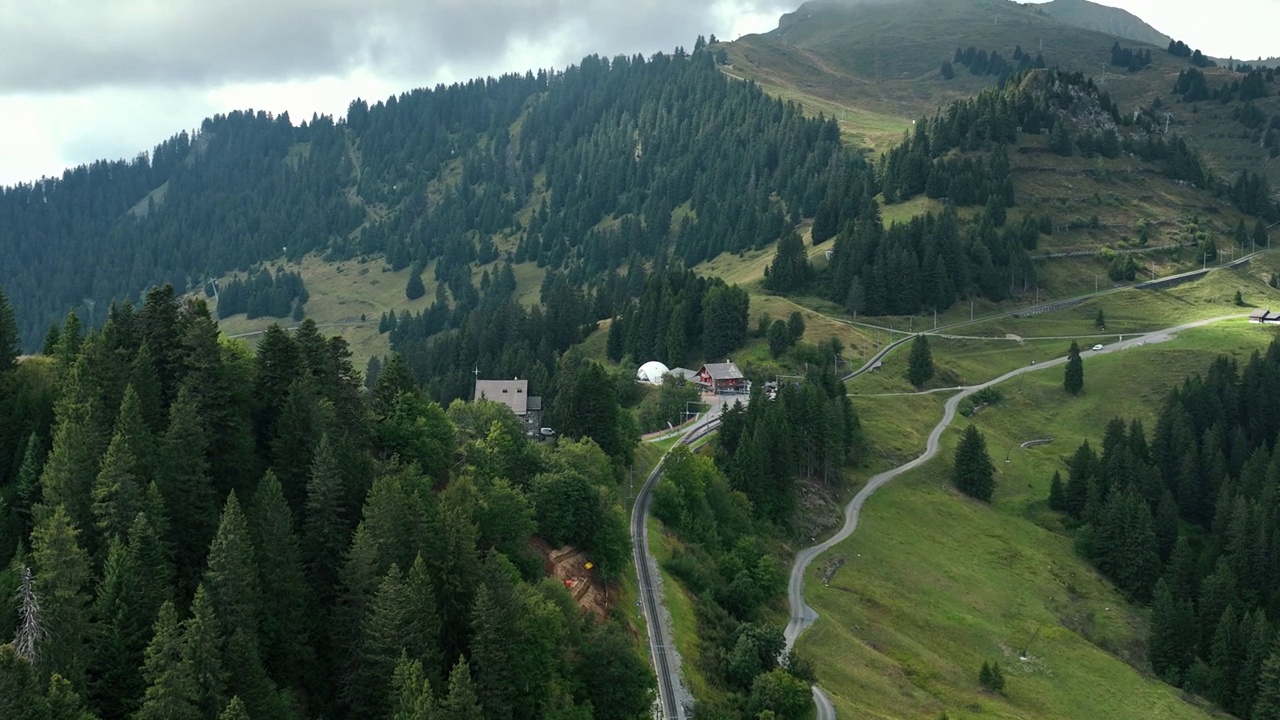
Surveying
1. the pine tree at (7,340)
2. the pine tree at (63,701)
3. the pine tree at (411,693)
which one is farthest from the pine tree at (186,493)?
the pine tree at (7,340)

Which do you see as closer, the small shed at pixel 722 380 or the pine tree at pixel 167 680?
the pine tree at pixel 167 680

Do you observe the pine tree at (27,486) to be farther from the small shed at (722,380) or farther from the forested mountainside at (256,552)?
the small shed at (722,380)

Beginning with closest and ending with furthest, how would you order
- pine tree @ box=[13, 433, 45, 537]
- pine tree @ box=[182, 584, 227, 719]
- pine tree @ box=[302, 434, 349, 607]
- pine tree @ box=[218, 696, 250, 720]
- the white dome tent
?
pine tree @ box=[218, 696, 250, 720] → pine tree @ box=[182, 584, 227, 719] → pine tree @ box=[13, 433, 45, 537] → pine tree @ box=[302, 434, 349, 607] → the white dome tent

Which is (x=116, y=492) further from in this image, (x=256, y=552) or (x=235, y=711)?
(x=235, y=711)

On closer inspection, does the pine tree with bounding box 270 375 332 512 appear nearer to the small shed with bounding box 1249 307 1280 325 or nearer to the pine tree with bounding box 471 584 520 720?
the pine tree with bounding box 471 584 520 720

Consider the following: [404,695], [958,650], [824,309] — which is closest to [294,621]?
[404,695]

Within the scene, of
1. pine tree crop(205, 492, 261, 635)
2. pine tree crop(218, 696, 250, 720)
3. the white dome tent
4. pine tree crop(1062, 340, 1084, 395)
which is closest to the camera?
pine tree crop(218, 696, 250, 720)

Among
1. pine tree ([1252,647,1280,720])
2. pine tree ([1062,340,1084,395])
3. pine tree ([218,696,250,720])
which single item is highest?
pine tree ([218,696,250,720])

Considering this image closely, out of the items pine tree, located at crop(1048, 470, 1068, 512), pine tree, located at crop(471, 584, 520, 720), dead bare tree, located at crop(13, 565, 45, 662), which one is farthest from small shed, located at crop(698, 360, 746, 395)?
dead bare tree, located at crop(13, 565, 45, 662)
